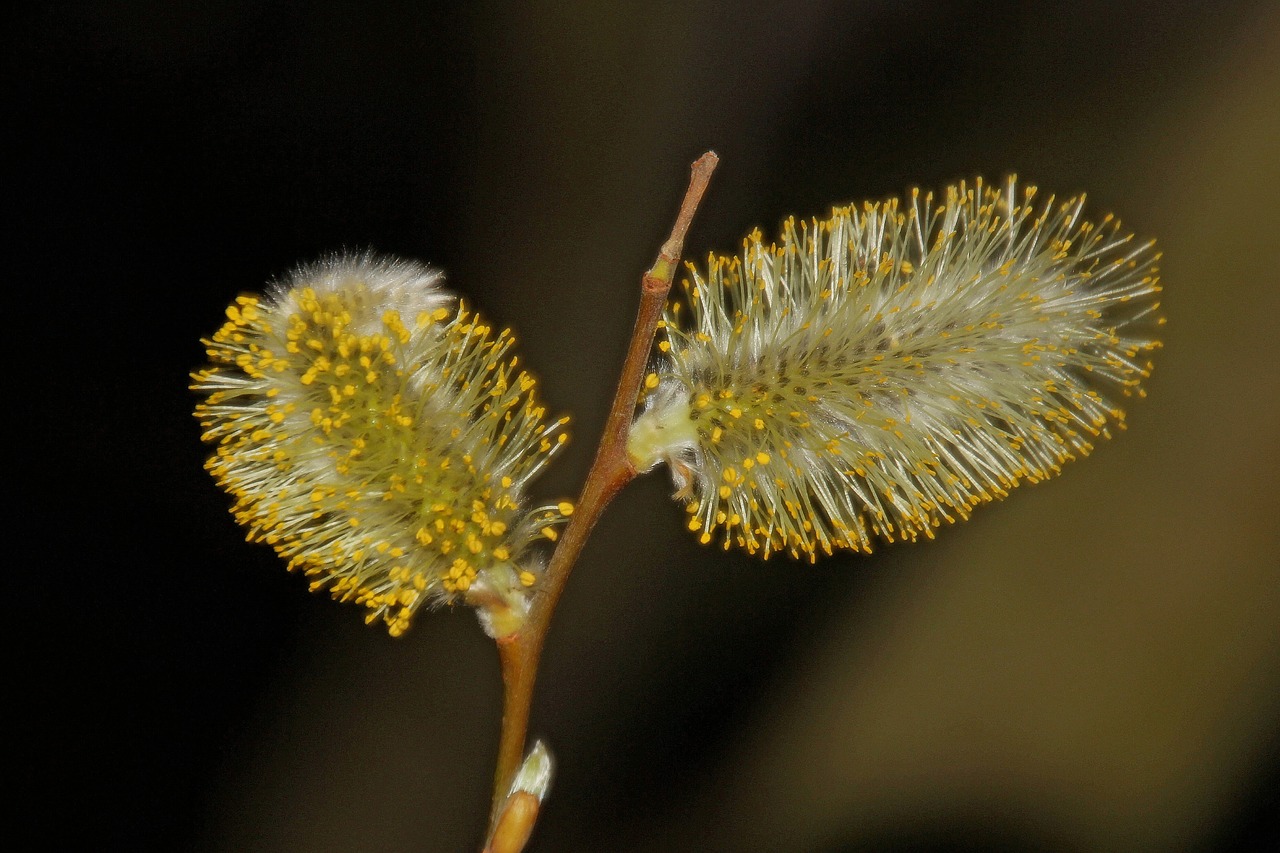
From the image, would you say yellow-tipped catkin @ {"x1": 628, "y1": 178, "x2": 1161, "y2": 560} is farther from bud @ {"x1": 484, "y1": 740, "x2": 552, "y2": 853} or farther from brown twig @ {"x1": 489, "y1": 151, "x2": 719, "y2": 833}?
bud @ {"x1": 484, "y1": 740, "x2": 552, "y2": 853}

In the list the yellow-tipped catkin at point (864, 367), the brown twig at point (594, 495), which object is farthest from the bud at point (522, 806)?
the yellow-tipped catkin at point (864, 367)

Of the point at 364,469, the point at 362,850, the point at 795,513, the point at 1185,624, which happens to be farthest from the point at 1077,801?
the point at 364,469

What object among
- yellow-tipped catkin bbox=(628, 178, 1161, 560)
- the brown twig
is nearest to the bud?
the brown twig

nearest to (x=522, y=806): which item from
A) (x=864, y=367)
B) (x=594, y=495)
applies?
(x=594, y=495)

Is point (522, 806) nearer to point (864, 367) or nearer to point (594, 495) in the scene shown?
point (594, 495)

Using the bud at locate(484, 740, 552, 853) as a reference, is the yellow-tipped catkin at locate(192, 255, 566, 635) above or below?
above

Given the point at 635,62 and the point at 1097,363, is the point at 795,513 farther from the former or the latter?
the point at 635,62
